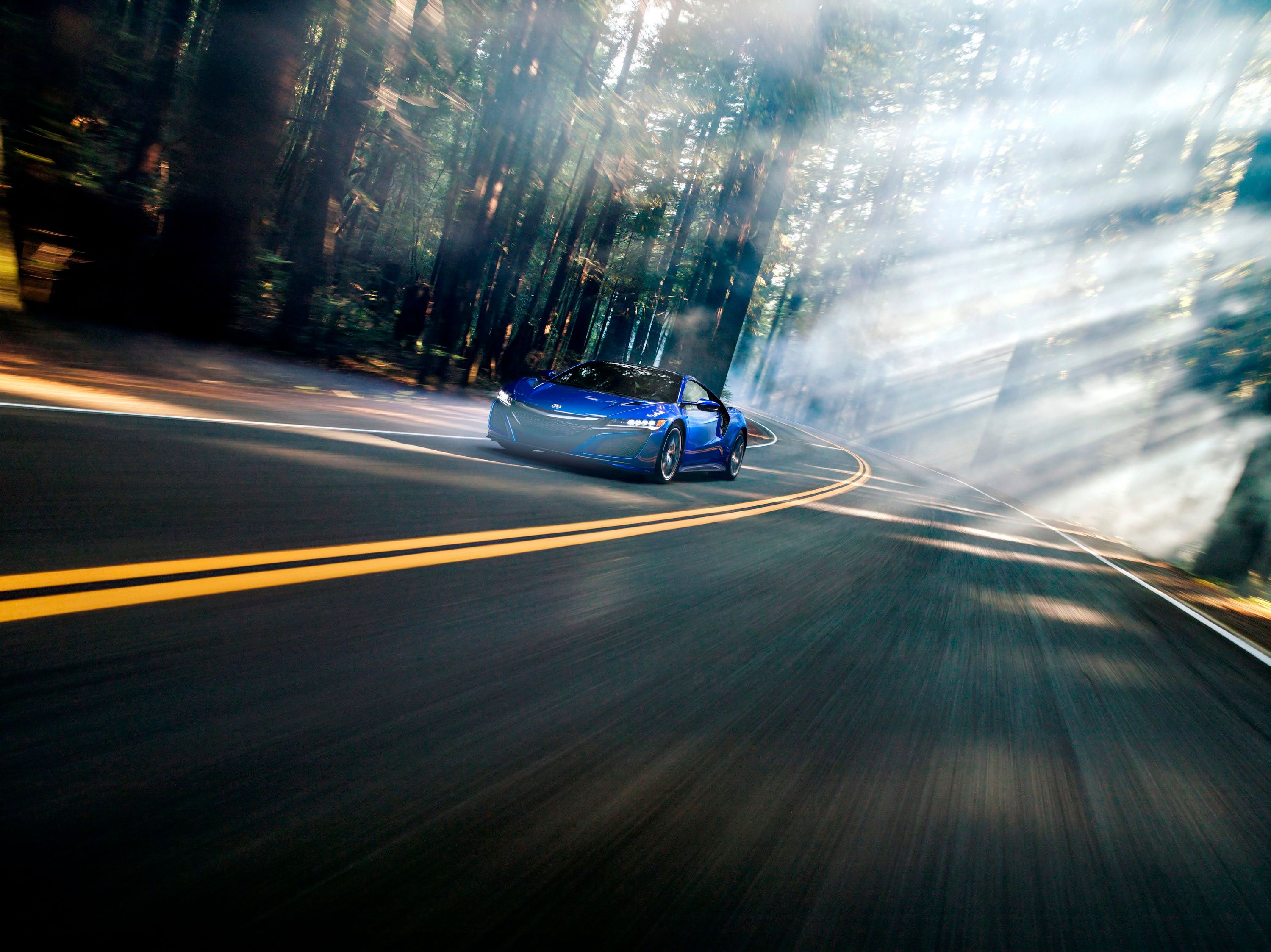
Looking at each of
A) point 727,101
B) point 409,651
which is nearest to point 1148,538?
point 727,101

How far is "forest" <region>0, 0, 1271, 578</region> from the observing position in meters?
10.4

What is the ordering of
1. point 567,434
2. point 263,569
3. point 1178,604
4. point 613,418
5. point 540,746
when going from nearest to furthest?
point 540,746, point 263,569, point 567,434, point 613,418, point 1178,604

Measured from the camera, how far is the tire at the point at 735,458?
37.9 feet

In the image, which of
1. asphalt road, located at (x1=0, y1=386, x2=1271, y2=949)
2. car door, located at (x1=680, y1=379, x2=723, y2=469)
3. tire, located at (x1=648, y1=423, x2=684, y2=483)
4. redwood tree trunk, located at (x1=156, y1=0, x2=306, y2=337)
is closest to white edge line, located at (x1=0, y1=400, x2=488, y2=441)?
asphalt road, located at (x1=0, y1=386, x2=1271, y2=949)

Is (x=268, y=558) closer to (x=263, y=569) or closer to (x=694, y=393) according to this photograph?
(x=263, y=569)

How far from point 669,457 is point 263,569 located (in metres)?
6.48

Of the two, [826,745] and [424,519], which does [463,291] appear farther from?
[826,745]

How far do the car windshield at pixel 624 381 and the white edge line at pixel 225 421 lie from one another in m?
1.61

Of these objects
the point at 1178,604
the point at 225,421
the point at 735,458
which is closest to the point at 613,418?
the point at 735,458

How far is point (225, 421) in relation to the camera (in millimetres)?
6969

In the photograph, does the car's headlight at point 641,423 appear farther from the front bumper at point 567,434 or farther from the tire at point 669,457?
the tire at point 669,457

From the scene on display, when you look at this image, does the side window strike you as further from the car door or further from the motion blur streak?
the motion blur streak

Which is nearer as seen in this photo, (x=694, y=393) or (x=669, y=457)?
(x=669, y=457)

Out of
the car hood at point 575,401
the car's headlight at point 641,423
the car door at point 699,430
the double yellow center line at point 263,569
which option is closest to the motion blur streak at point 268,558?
the double yellow center line at point 263,569
